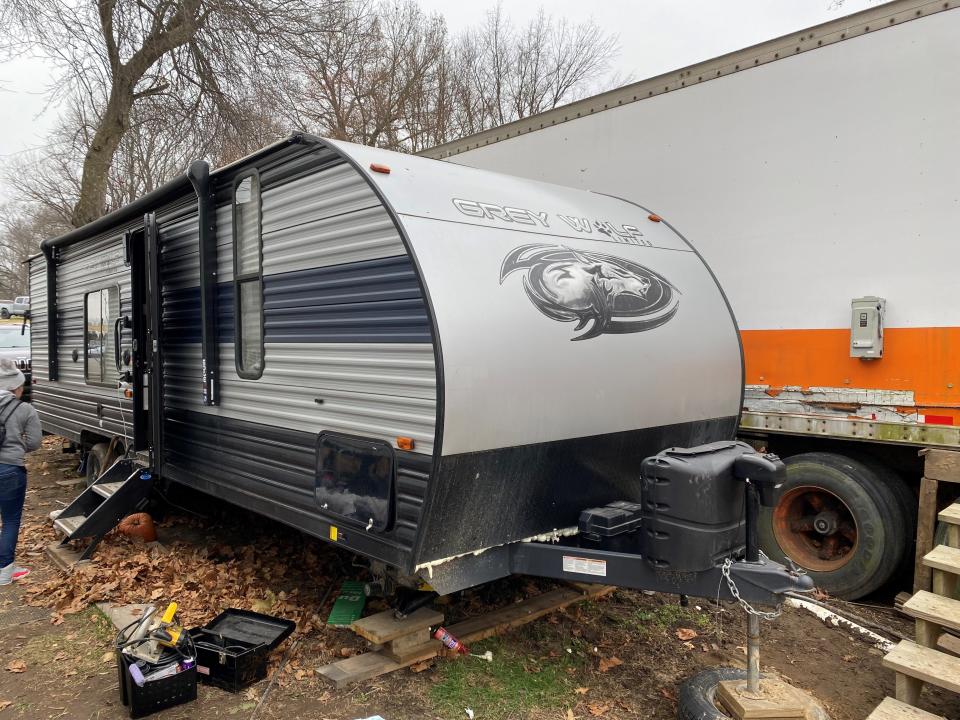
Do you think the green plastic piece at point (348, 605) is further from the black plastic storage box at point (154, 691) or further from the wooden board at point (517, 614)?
the black plastic storage box at point (154, 691)

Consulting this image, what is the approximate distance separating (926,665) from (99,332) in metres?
7.26

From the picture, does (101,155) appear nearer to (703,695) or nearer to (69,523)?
(69,523)

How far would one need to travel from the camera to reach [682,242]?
17.8 ft

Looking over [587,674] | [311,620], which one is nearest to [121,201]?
[311,620]

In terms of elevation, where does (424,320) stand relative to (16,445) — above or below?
above

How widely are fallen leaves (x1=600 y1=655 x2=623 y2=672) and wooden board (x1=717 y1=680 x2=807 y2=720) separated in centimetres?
81

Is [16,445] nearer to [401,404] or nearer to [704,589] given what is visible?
[401,404]

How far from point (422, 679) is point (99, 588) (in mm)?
2765

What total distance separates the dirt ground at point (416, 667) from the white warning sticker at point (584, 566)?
73 cm

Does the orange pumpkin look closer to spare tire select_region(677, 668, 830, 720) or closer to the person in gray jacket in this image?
the person in gray jacket

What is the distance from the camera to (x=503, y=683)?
4086 mm

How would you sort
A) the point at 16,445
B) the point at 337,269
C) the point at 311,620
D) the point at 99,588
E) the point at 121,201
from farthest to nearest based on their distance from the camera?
the point at 121,201
the point at 16,445
the point at 99,588
the point at 311,620
the point at 337,269

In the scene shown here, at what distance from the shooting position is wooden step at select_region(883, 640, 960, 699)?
3.47 m

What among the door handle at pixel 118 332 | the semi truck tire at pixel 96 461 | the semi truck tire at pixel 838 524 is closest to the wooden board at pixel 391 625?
the semi truck tire at pixel 838 524
